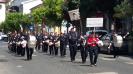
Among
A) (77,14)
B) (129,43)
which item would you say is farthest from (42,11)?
(129,43)

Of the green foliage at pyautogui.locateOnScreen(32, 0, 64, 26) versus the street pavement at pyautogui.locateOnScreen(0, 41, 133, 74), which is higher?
the green foliage at pyautogui.locateOnScreen(32, 0, 64, 26)

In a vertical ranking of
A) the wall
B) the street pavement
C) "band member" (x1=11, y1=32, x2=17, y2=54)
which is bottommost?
the street pavement

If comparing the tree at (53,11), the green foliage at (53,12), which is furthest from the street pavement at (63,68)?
the tree at (53,11)

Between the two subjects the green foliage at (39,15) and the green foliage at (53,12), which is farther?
the green foliage at (39,15)

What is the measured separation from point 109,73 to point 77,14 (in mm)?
31090

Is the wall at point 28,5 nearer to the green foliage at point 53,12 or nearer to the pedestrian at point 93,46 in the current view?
the green foliage at point 53,12

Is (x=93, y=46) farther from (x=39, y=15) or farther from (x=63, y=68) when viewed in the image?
(x=39, y=15)

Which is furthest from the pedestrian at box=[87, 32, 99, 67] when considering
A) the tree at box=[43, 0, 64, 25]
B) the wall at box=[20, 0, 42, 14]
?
the wall at box=[20, 0, 42, 14]

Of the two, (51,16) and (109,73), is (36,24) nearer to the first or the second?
(51,16)

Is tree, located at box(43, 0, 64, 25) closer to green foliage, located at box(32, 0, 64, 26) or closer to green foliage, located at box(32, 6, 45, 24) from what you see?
green foliage, located at box(32, 0, 64, 26)

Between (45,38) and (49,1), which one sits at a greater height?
(49,1)

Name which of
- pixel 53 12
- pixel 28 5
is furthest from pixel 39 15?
pixel 28 5

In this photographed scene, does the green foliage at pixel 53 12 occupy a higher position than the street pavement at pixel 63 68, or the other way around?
the green foliage at pixel 53 12

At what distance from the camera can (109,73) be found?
19594 millimetres
